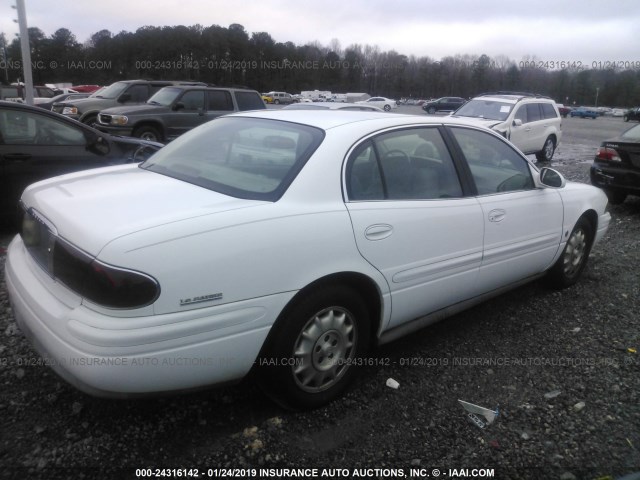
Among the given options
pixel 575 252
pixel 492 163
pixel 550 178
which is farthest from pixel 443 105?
pixel 492 163

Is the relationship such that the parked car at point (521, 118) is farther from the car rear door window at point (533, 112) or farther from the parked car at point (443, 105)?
the parked car at point (443, 105)

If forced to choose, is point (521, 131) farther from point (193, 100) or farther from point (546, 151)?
point (193, 100)

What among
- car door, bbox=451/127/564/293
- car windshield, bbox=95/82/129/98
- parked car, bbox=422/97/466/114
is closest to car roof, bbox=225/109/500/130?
car door, bbox=451/127/564/293

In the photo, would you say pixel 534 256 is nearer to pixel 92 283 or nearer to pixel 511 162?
pixel 511 162

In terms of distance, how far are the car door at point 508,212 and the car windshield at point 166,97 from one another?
977 centimetres

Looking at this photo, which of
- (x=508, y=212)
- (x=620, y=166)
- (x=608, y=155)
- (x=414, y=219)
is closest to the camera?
(x=414, y=219)

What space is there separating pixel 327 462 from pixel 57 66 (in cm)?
7461

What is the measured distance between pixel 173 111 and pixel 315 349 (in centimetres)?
1041

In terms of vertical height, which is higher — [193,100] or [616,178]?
[193,100]

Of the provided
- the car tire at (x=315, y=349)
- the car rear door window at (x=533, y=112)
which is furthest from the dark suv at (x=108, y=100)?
the car tire at (x=315, y=349)

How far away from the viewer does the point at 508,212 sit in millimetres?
3625

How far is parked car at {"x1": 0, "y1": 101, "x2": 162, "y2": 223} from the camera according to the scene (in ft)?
17.5

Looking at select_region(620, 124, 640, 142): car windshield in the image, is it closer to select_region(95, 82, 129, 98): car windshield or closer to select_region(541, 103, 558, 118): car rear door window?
select_region(541, 103, 558, 118): car rear door window

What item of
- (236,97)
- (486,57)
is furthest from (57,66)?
(236,97)
